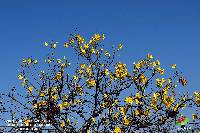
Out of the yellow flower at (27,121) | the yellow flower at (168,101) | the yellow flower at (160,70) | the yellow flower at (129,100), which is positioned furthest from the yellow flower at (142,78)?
the yellow flower at (27,121)

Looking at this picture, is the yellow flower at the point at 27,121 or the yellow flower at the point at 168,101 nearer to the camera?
the yellow flower at the point at 168,101

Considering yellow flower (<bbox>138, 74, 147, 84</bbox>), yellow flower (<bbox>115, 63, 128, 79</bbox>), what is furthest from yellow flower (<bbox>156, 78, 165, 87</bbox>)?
yellow flower (<bbox>115, 63, 128, 79</bbox>)

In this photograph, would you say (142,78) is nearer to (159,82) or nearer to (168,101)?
(159,82)

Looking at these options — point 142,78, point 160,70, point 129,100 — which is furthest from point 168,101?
point 160,70

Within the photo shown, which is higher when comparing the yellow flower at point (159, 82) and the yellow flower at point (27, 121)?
the yellow flower at point (159, 82)

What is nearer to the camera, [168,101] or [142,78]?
[168,101]

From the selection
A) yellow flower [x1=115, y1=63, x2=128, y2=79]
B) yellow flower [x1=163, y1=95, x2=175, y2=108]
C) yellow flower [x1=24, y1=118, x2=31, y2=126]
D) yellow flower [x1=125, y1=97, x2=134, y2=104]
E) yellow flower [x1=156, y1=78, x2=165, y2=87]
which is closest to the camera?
yellow flower [x1=125, y1=97, x2=134, y2=104]

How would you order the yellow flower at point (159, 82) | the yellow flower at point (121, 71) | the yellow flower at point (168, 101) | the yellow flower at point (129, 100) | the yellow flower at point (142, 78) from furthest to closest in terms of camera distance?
the yellow flower at point (121, 71)
the yellow flower at point (142, 78)
the yellow flower at point (159, 82)
the yellow flower at point (168, 101)
the yellow flower at point (129, 100)

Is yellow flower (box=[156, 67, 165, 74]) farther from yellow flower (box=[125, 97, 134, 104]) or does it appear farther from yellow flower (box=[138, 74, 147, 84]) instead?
yellow flower (box=[125, 97, 134, 104])

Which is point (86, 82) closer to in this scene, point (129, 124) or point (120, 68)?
point (120, 68)

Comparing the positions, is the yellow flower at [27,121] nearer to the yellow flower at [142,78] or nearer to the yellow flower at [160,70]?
the yellow flower at [142,78]

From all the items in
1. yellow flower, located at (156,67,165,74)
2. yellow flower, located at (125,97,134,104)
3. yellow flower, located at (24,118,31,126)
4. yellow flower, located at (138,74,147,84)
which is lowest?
yellow flower, located at (125,97,134,104)

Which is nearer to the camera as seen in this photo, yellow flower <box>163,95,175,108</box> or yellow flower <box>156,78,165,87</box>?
yellow flower <box>163,95,175,108</box>

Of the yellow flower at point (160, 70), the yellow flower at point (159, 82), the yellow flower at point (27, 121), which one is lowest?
the yellow flower at point (27, 121)
